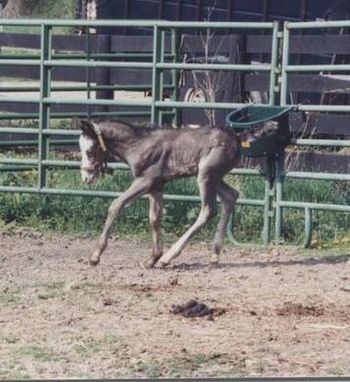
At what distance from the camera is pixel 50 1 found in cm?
3859

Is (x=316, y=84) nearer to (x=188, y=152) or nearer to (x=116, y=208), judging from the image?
(x=188, y=152)

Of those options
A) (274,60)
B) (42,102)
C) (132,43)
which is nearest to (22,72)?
(132,43)

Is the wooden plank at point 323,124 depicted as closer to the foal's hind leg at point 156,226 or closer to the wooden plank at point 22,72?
the foal's hind leg at point 156,226

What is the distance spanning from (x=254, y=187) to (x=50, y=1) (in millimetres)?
28482

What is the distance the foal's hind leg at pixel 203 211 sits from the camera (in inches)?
367

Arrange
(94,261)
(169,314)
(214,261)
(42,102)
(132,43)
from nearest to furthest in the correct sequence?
(169,314) < (94,261) < (214,261) < (42,102) < (132,43)

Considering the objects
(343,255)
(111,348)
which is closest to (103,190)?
(343,255)

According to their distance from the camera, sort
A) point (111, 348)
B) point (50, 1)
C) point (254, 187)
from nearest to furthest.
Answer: point (111, 348)
point (254, 187)
point (50, 1)

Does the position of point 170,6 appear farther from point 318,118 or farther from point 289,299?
point 289,299

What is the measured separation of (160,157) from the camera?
9406mm

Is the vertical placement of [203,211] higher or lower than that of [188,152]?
lower

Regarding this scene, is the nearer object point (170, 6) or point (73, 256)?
point (73, 256)

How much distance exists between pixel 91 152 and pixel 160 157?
1.67 ft

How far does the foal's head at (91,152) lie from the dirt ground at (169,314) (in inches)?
26.1
